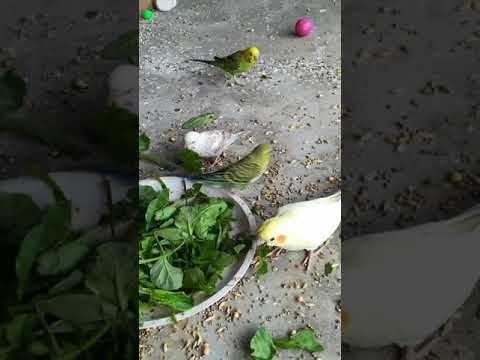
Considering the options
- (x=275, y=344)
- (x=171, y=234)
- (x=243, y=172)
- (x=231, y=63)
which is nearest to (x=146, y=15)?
(x=231, y=63)

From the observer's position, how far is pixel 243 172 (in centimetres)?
69

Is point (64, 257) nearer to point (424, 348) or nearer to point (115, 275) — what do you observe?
point (115, 275)

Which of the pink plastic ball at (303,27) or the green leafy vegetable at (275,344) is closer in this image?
the green leafy vegetable at (275,344)

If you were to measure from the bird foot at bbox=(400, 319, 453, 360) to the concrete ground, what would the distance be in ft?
0.23

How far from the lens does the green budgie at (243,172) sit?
0.67m

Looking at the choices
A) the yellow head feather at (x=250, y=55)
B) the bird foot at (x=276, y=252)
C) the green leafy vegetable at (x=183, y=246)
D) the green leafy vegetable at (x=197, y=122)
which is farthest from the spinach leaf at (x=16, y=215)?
the yellow head feather at (x=250, y=55)


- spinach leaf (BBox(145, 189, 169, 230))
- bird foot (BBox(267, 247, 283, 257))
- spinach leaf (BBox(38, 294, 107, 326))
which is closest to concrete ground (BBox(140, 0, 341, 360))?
bird foot (BBox(267, 247, 283, 257))

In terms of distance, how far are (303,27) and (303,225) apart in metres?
0.54

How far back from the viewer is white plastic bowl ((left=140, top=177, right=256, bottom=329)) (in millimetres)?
521

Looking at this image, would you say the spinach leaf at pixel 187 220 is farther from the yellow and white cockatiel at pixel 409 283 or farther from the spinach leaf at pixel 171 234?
the yellow and white cockatiel at pixel 409 283

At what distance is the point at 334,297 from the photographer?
0.59m

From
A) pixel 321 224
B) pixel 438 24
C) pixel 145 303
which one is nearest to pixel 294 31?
pixel 438 24

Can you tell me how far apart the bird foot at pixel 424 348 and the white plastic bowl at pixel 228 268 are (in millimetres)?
Result: 164

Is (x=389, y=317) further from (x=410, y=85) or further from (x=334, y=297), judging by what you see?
(x=410, y=85)
